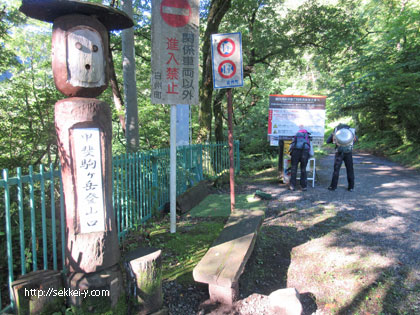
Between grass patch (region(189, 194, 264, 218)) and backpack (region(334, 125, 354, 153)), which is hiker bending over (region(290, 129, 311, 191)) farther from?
grass patch (region(189, 194, 264, 218))

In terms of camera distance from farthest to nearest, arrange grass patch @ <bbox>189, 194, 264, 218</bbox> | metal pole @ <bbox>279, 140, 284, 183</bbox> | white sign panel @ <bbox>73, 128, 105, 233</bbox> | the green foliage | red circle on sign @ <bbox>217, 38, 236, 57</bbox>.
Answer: the green foliage, metal pole @ <bbox>279, 140, 284, 183</bbox>, grass patch @ <bbox>189, 194, 264, 218</bbox>, red circle on sign @ <bbox>217, 38, 236, 57</bbox>, white sign panel @ <bbox>73, 128, 105, 233</bbox>

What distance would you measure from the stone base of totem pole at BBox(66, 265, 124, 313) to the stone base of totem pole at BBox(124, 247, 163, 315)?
149 millimetres

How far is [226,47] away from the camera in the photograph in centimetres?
451

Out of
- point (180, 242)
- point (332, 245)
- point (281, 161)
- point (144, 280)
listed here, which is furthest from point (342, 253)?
point (281, 161)

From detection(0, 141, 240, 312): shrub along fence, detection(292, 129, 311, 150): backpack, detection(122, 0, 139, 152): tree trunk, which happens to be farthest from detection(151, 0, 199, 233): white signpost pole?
detection(292, 129, 311, 150): backpack

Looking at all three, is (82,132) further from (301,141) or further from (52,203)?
(301,141)

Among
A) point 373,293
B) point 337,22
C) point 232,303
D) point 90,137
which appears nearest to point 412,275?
point 373,293

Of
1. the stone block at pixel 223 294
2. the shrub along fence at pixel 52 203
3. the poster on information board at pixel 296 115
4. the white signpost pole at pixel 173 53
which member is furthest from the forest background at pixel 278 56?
the stone block at pixel 223 294

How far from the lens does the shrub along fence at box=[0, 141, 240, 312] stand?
2.53m

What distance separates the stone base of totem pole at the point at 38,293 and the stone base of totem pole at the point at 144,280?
0.58 metres

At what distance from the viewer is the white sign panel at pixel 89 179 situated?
2373 millimetres

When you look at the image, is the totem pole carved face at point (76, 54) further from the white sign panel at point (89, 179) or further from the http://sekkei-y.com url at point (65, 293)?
the http://sekkei-y.com url at point (65, 293)

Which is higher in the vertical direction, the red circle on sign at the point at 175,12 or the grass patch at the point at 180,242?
the red circle on sign at the point at 175,12

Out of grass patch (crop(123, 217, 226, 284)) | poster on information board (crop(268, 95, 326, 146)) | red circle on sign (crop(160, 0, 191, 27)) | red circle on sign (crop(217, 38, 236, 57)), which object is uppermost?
red circle on sign (crop(160, 0, 191, 27))
